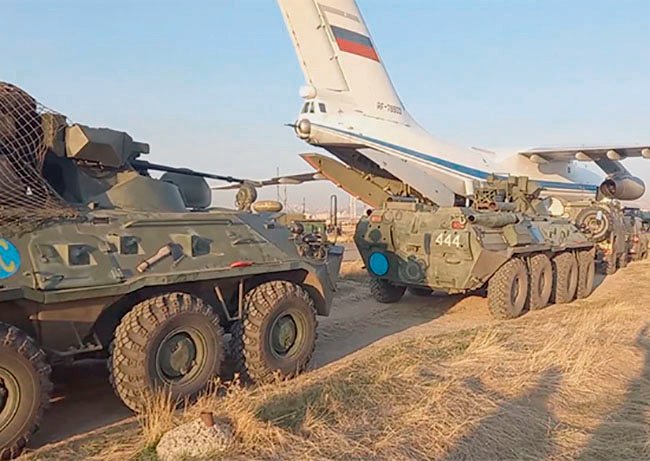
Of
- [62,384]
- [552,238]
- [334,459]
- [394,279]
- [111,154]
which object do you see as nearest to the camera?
[334,459]

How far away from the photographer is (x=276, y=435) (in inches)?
179

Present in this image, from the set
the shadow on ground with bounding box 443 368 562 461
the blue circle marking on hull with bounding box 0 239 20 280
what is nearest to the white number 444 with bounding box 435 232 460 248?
the shadow on ground with bounding box 443 368 562 461

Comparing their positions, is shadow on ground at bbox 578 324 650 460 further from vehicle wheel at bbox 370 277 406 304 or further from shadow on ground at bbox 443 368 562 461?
vehicle wheel at bbox 370 277 406 304

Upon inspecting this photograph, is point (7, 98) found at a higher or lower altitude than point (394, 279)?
higher

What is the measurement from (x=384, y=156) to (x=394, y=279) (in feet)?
36.2

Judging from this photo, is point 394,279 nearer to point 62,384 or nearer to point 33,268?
point 62,384

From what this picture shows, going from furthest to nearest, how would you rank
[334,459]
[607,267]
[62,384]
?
[607,267], [62,384], [334,459]

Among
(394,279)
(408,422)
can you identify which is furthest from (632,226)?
(408,422)

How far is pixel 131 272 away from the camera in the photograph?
5.50 meters

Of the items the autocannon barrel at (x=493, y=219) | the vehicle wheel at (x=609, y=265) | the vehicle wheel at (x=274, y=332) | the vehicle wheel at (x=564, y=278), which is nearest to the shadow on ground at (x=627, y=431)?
the vehicle wheel at (x=274, y=332)

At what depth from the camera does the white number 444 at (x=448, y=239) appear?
35.7ft

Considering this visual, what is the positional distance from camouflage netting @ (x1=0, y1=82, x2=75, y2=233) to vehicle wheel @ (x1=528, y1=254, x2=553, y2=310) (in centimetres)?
830

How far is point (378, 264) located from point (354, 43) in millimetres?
13459

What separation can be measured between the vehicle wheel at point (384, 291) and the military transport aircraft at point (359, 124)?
966 centimetres
